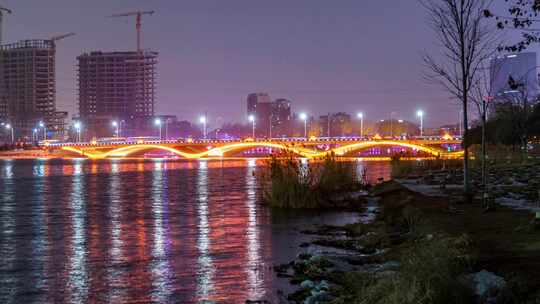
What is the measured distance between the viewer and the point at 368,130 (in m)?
177

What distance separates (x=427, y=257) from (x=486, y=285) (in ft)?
3.25

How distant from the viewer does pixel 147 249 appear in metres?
17.6

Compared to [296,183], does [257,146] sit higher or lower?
higher

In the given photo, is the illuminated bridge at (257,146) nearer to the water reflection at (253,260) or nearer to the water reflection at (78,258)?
the water reflection at (78,258)

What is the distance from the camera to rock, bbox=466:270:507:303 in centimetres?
877

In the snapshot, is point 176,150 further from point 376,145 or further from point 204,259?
point 204,259

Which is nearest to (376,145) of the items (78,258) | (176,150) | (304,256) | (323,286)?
(176,150)

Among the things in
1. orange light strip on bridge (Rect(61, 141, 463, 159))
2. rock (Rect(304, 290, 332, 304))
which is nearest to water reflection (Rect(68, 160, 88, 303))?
rock (Rect(304, 290, 332, 304))

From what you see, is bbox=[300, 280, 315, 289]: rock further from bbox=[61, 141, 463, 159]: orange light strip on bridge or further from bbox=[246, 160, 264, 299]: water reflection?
bbox=[61, 141, 463, 159]: orange light strip on bridge

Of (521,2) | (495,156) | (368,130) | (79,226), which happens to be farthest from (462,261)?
(368,130)

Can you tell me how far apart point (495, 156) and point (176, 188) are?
959 inches

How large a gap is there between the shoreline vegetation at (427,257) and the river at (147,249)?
101cm

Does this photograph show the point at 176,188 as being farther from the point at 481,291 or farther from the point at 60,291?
the point at 481,291

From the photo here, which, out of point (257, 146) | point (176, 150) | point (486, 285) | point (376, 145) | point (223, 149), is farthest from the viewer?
point (176, 150)
